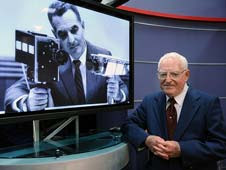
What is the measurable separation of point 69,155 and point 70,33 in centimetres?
68

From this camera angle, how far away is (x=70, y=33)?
1.59 m

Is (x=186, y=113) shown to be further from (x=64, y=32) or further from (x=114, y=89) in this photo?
(x=64, y=32)

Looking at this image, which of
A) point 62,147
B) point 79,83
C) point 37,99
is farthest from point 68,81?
point 62,147

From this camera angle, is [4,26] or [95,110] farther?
[95,110]

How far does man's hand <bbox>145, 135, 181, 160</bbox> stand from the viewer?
4.76ft

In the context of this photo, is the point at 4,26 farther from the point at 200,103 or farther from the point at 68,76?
the point at 200,103

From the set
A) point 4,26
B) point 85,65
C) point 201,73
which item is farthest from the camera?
point 201,73

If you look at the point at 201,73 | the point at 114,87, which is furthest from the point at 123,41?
the point at 201,73

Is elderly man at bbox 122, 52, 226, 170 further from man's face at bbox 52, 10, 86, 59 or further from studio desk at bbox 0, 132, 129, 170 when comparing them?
man's face at bbox 52, 10, 86, 59

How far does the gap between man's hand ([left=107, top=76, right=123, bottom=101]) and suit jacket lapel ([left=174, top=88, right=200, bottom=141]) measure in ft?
1.66

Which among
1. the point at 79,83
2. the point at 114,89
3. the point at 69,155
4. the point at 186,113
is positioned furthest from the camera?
the point at 114,89

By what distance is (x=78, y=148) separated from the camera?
1.43 meters

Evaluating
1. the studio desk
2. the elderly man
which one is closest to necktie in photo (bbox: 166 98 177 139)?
the elderly man

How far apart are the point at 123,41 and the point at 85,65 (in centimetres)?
43
